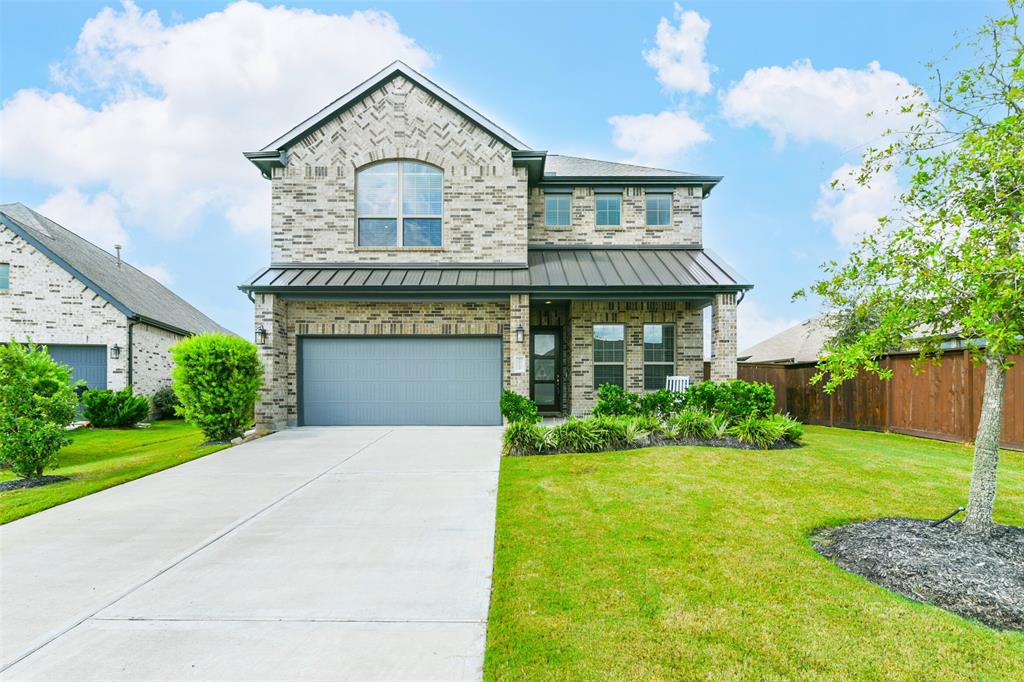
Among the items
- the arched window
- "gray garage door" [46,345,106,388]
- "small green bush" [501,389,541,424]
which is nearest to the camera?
"small green bush" [501,389,541,424]

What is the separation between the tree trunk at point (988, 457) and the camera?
4.34 metres

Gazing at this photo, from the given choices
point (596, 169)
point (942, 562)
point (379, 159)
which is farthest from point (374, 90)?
point (942, 562)

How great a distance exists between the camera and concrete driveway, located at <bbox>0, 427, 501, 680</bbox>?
296cm

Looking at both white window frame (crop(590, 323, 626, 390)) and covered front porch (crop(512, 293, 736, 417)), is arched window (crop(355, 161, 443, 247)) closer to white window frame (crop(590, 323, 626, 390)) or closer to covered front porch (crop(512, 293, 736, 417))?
covered front porch (crop(512, 293, 736, 417))

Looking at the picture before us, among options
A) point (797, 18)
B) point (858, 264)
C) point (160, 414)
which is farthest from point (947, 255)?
point (160, 414)

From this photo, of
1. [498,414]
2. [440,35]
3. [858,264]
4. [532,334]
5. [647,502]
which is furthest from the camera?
[532,334]

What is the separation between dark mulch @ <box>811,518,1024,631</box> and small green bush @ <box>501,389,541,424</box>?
21.4 feet

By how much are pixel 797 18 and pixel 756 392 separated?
26.3 ft

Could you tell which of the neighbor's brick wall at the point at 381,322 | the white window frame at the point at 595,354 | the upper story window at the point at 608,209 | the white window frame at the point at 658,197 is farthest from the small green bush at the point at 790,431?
the upper story window at the point at 608,209

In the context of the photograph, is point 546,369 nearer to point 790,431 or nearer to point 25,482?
point 790,431

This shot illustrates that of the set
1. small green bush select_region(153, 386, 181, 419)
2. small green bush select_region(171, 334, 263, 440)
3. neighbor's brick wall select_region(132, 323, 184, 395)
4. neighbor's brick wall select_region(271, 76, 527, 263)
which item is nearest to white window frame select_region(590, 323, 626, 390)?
neighbor's brick wall select_region(271, 76, 527, 263)

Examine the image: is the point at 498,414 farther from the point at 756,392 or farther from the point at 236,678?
the point at 236,678

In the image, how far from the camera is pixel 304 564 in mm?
4309

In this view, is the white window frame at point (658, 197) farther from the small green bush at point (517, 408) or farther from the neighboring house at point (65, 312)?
the neighboring house at point (65, 312)
